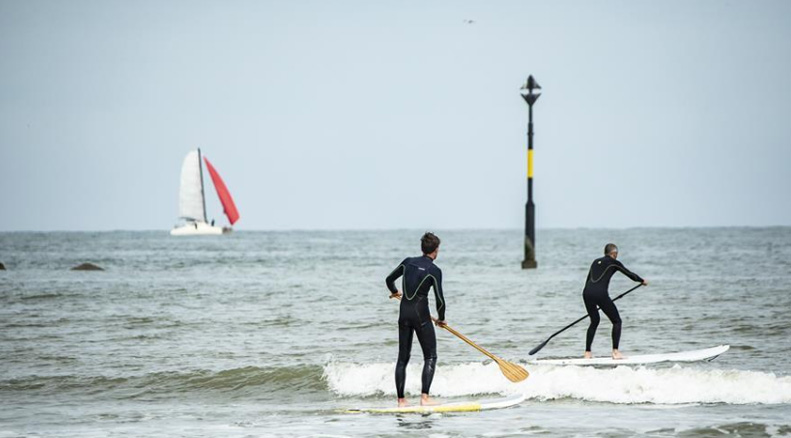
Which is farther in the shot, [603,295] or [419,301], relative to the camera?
[603,295]

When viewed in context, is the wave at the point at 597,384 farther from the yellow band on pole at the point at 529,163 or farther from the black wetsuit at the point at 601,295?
the yellow band on pole at the point at 529,163

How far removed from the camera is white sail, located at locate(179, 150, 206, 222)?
10511 centimetres

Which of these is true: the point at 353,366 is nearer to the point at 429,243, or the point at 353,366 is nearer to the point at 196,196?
the point at 429,243

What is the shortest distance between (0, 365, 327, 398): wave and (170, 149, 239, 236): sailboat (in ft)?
294

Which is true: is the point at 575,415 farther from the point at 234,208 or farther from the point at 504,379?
the point at 234,208

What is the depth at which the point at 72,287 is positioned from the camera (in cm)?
3953

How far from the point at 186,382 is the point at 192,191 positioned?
312 ft

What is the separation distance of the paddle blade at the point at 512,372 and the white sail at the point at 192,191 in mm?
93579

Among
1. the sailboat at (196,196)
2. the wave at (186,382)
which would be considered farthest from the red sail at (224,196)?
the wave at (186,382)

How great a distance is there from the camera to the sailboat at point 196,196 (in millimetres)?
105562

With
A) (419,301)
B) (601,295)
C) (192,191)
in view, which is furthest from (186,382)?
(192,191)

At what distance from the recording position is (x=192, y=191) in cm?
10950

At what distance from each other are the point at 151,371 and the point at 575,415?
7.81 m

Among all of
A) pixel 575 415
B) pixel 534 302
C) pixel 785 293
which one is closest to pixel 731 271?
pixel 785 293
